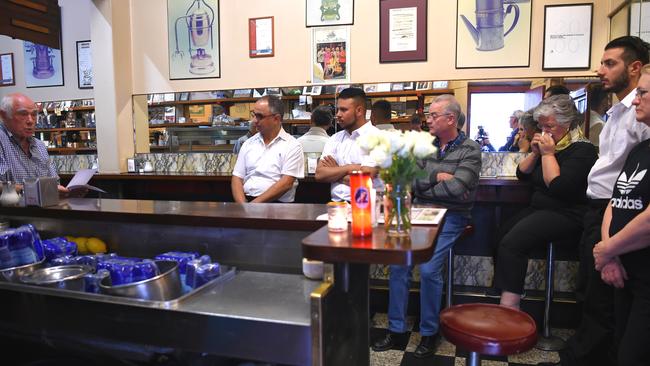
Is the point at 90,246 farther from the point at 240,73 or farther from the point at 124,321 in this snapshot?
the point at 240,73

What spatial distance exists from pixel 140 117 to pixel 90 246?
3.07 m

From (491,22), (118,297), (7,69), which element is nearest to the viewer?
(118,297)

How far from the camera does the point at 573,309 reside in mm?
3225

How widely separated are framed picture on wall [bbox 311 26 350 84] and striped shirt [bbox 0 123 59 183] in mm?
2427

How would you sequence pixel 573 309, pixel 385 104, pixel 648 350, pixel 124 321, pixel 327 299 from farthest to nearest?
1. pixel 385 104
2. pixel 573 309
3. pixel 648 350
4. pixel 124 321
5. pixel 327 299

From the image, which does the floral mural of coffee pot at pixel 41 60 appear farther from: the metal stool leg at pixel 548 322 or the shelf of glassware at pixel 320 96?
the metal stool leg at pixel 548 322

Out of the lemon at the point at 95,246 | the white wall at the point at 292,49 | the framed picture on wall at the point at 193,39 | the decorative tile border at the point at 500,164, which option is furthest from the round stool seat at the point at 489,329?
the framed picture on wall at the point at 193,39

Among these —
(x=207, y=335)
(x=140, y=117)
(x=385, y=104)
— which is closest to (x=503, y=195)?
(x=385, y=104)

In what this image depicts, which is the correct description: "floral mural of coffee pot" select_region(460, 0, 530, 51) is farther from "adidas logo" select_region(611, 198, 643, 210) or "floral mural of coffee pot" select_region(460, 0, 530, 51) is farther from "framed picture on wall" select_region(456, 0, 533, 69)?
"adidas logo" select_region(611, 198, 643, 210)

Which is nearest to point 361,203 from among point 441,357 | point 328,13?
point 441,357

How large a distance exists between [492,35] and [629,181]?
2.29m

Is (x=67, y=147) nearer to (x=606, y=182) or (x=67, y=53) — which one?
(x=67, y=53)

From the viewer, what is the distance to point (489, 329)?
1662mm

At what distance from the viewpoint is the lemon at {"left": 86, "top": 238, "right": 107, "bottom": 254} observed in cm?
222
